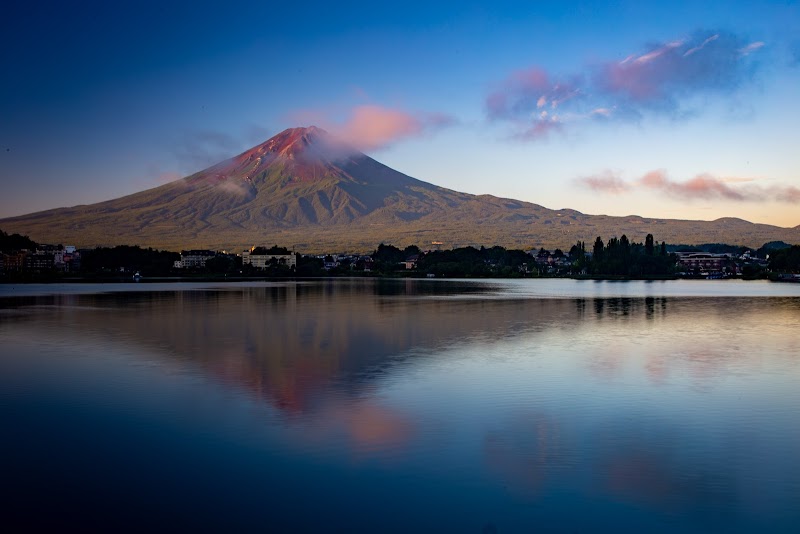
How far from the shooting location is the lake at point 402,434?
821 centimetres

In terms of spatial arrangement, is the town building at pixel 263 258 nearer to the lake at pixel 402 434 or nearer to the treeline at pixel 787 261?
the treeline at pixel 787 261

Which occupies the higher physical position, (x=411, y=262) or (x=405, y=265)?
(x=411, y=262)

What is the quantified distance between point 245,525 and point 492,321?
77.0ft

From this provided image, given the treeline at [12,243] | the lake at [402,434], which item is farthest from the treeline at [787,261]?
the treeline at [12,243]

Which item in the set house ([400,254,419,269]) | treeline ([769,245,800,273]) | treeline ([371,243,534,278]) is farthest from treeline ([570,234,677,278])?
house ([400,254,419,269])

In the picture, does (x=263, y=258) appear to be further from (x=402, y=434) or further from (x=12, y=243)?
(x=402, y=434)

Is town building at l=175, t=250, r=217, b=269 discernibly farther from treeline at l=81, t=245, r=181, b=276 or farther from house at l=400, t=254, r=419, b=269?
house at l=400, t=254, r=419, b=269

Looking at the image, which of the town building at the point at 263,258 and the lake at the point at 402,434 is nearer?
the lake at the point at 402,434

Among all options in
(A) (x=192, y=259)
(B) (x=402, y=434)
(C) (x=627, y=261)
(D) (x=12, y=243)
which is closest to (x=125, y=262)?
(D) (x=12, y=243)

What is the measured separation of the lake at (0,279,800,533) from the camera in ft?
26.9

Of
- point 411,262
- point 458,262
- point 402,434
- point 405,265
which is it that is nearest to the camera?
point 402,434

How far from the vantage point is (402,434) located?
11297 mm

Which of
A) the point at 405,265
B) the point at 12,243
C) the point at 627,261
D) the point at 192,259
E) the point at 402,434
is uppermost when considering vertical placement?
the point at 12,243

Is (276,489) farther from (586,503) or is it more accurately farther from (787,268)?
(787,268)
